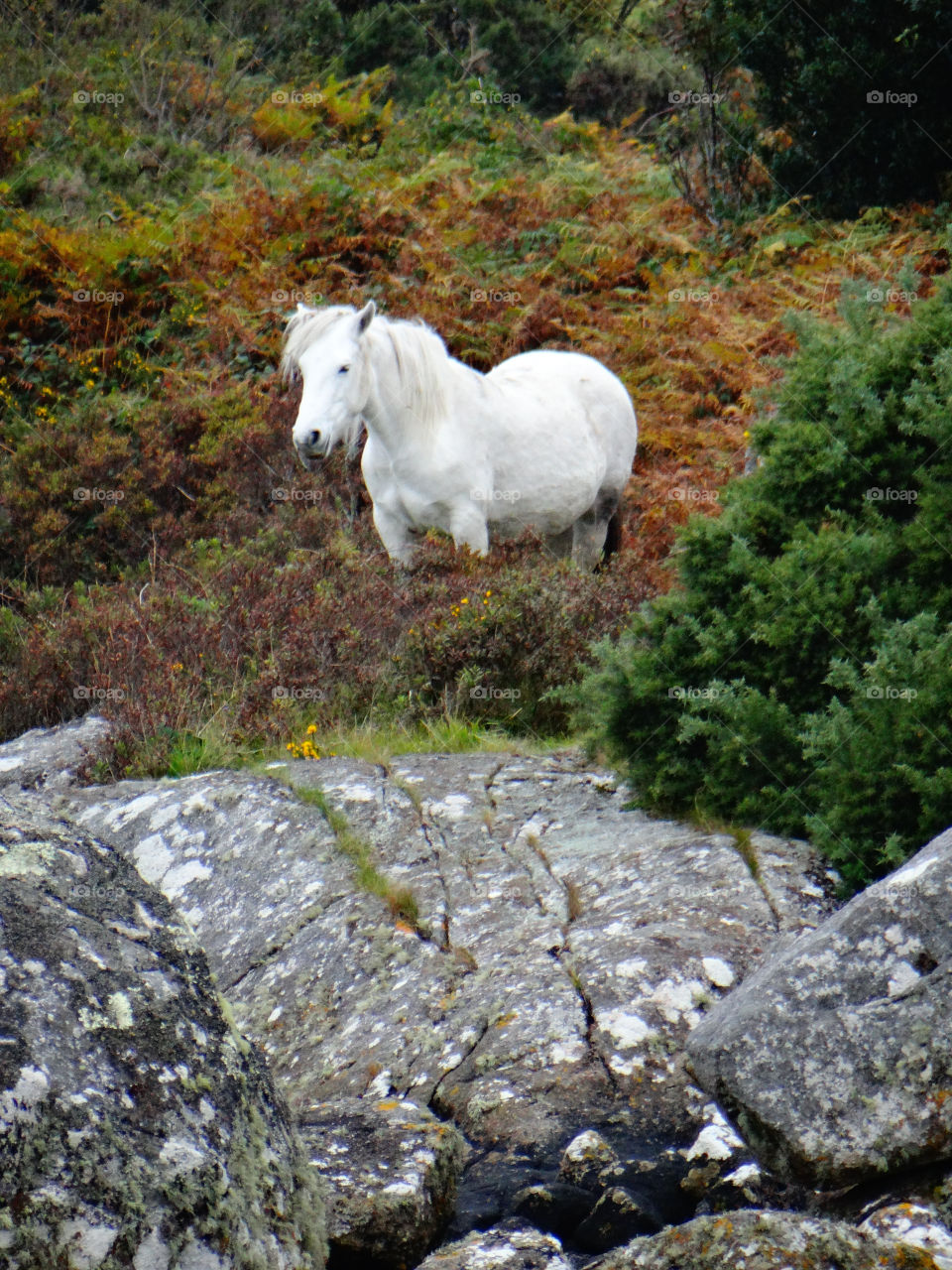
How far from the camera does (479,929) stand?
443 centimetres

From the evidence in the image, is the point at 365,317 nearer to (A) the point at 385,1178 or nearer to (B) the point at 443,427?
(B) the point at 443,427

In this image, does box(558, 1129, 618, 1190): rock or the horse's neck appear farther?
the horse's neck

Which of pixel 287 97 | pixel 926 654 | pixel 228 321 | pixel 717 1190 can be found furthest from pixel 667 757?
pixel 287 97

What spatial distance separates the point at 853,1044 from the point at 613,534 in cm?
739

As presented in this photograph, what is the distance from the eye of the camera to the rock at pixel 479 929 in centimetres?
355

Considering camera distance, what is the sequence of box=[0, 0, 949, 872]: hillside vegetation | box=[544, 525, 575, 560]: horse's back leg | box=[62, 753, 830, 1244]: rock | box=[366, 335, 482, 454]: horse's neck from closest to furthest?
box=[62, 753, 830, 1244]: rock → box=[0, 0, 949, 872]: hillside vegetation → box=[366, 335, 482, 454]: horse's neck → box=[544, 525, 575, 560]: horse's back leg

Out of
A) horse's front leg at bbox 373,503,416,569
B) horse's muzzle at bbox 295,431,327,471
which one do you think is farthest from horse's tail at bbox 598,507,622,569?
horse's muzzle at bbox 295,431,327,471

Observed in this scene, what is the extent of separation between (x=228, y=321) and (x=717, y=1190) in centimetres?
1042

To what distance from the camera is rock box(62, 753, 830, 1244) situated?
140 inches

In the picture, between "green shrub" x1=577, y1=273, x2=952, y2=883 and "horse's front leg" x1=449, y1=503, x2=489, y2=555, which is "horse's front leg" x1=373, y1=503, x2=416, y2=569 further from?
"green shrub" x1=577, y1=273, x2=952, y2=883

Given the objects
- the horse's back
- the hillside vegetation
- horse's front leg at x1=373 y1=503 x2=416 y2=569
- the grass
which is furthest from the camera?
the horse's back

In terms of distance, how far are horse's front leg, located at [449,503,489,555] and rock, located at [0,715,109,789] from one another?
2.59m

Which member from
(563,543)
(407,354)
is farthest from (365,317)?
(563,543)

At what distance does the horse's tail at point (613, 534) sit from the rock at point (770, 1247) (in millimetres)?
7758
